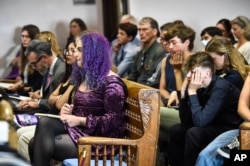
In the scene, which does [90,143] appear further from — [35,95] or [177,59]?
[35,95]

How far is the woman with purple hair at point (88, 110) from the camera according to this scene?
2.42m

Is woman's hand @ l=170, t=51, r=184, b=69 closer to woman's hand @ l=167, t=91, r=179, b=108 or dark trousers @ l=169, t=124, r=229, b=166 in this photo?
woman's hand @ l=167, t=91, r=179, b=108

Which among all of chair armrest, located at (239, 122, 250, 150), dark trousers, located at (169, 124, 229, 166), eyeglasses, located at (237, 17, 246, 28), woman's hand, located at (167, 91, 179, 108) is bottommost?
dark trousers, located at (169, 124, 229, 166)

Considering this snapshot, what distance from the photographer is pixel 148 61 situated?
412 cm

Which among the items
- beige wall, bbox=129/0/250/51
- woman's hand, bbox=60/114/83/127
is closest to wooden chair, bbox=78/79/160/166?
woman's hand, bbox=60/114/83/127

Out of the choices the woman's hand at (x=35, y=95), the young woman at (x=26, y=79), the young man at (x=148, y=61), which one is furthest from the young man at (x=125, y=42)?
the woman's hand at (x=35, y=95)

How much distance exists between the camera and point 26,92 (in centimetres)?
440

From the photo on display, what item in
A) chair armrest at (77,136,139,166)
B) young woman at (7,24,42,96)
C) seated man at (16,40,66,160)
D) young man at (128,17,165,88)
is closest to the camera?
chair armrest at (77,136,139,166)

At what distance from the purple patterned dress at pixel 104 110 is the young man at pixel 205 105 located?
505mm

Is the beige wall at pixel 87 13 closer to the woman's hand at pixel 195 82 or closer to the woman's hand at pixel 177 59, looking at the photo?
the woman's hand at pixel 177 59

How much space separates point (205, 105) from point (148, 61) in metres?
1.41

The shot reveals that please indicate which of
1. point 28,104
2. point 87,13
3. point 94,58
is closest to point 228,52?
point 94,58

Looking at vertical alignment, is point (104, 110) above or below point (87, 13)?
below

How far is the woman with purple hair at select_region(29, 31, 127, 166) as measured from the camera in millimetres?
2424
